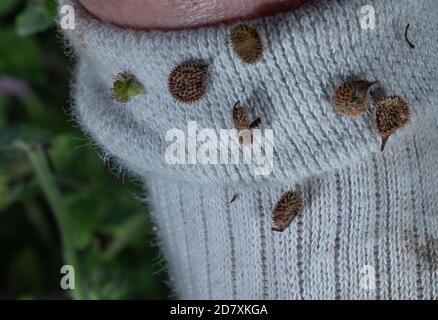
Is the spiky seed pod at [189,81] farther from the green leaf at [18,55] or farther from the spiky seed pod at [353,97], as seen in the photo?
the green leaf at [18,55]

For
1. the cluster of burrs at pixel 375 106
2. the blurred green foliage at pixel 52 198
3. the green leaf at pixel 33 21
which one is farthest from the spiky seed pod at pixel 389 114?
the green leaf at pixel 33 21

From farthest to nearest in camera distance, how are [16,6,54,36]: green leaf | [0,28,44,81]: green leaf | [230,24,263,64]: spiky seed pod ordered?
[0,28,44,81]: green leaf, [16,6,54,36]: green leaf, [230,24,263,64]: spiky seed pod

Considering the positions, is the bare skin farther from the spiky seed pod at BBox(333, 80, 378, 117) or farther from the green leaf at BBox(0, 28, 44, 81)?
the green leaf at BBox(0, 28, 44, 81)

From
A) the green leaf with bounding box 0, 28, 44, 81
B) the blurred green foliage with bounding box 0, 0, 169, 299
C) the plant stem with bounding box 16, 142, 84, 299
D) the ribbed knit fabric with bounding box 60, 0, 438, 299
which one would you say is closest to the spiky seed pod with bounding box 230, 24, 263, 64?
the ribbed knit fabric with bounding box 60, 0, 438, 299

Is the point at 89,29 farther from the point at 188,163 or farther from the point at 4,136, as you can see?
the point at 4,136

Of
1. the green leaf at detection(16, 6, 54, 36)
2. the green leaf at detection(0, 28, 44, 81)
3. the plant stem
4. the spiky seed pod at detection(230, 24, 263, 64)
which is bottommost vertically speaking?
the plant stem
